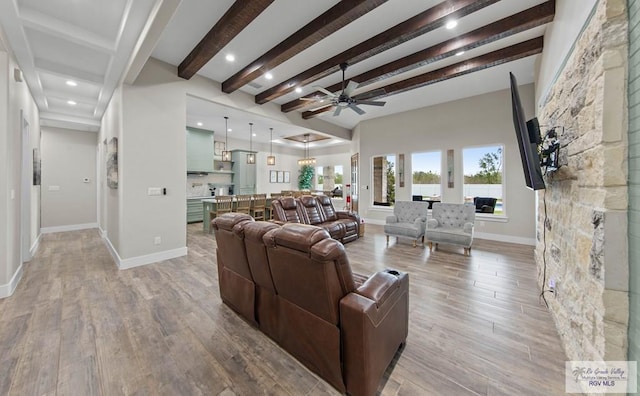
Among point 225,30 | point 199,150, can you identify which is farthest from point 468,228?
point 199,150

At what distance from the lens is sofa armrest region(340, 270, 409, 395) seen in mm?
1294

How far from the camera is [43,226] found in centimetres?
590

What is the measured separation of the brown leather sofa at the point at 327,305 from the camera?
4.32ft

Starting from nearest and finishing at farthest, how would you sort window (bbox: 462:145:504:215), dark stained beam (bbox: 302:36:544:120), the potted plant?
dark stained beam (bbox: 302:36:544:120)
window (bbox: 462:145:504:215)
the potted plant

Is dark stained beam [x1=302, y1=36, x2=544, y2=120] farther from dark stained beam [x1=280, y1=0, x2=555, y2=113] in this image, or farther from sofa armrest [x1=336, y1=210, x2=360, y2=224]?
sofa armrest [x1=336, y1=210, x2=360, y2=224]

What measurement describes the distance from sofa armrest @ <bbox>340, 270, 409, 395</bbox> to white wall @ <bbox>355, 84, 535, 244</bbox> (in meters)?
5.19

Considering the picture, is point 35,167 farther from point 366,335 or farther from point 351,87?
point 366,335

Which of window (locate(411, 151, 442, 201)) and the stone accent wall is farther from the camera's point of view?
window (locate(411, 151, 442, 201))

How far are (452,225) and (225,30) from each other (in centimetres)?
492

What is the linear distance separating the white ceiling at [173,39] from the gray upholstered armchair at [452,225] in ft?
8.34

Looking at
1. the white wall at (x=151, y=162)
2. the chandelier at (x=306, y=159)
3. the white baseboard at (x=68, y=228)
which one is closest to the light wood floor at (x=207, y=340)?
the white wall at (x=151, y=162)

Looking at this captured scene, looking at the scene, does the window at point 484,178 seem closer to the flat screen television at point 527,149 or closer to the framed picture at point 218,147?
the flat screen television at point 527,149

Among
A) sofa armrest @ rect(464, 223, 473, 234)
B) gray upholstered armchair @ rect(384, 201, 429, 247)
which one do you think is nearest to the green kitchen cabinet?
gray upholstered armchair @ rect(384, 201, 429, 247)

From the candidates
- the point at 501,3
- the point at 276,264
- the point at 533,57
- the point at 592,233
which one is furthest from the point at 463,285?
the point at 533,57
